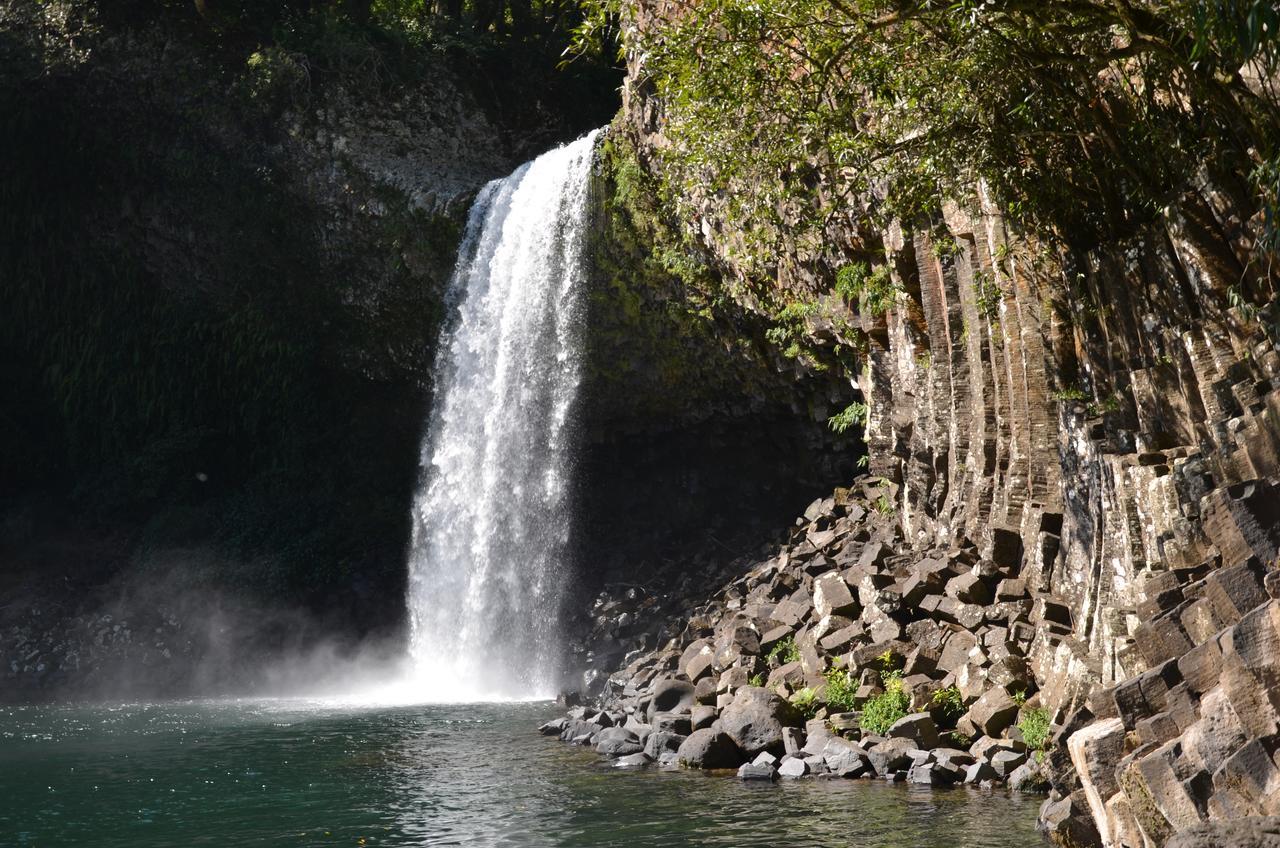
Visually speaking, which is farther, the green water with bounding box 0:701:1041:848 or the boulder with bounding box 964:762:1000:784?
the boulder with bounding box 964:762:1000:784

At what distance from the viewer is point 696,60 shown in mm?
12242

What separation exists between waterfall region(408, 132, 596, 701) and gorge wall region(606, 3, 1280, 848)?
5972mm

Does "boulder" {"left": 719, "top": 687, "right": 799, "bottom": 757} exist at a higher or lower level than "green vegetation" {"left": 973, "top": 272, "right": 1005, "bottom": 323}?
lower

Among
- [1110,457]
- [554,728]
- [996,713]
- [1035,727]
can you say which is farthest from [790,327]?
[1035,727]

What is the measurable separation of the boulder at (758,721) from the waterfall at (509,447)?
1005cm

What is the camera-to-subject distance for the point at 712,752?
505 inches

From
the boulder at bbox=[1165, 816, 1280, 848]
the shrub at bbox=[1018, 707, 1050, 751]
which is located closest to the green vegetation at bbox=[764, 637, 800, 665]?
the shrub at bbox=[1018, 707, 1050, 751]

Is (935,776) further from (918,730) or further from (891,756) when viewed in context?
(918,730)

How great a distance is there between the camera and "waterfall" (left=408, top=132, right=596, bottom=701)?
24.0 m

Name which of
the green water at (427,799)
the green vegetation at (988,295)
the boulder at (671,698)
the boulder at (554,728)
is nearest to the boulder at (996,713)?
the green water at (427,799)

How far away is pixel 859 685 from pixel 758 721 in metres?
1.34

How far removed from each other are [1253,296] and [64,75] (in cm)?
2674

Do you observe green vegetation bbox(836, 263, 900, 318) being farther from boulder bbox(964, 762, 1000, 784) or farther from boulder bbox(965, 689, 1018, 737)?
boulder bbox(964, 762, 1000, 784)

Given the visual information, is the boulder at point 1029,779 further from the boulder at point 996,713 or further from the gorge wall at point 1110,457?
the boulder at point 996,713
